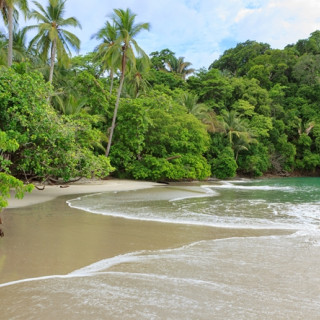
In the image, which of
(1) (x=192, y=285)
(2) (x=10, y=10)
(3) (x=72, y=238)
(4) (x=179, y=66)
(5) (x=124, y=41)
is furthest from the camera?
(4) (x=179, y=66)

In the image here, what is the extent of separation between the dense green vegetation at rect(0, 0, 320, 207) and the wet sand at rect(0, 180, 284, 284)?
3.67ft

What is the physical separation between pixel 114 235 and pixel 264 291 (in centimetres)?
328

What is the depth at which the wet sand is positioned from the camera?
436 centimetres

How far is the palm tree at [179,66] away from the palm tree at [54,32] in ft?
87.8

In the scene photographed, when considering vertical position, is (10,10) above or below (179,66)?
below

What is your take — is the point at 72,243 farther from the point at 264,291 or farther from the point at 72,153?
the point at 72,153

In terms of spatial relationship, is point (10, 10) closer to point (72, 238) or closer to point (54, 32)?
point (54, 32)

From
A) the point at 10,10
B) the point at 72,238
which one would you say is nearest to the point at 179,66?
the point at 10,10

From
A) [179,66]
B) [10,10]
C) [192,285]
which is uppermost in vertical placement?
[179,66]

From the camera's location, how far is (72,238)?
5.82 metres

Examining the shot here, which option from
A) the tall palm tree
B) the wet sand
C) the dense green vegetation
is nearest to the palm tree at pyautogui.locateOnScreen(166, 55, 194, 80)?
the dense green vegetation

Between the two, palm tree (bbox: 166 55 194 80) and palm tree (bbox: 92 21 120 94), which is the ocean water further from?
palm tree (bbox: 166 55 194 80)

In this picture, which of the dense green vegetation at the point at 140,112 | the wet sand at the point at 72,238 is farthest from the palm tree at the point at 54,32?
the wet sand at the point at 72,238

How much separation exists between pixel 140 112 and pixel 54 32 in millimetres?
6760
